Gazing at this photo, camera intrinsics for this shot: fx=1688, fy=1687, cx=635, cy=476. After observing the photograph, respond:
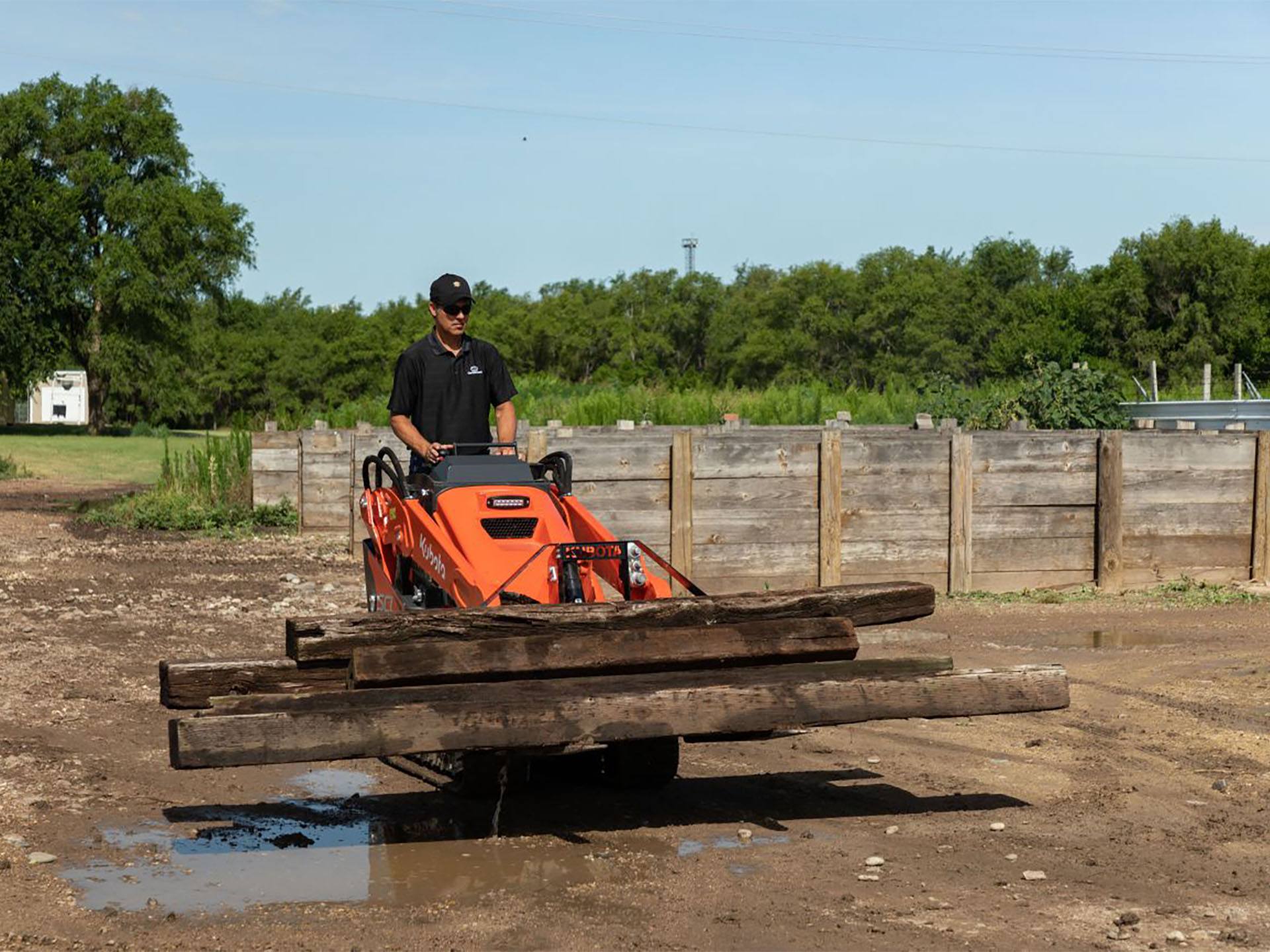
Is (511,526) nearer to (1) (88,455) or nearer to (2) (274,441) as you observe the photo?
(2) (274,441)

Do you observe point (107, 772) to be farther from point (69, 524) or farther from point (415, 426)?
point (69, 524)

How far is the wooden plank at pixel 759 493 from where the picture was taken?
15.1m

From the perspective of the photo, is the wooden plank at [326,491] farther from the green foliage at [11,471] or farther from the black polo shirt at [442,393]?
the green foliage at [11,471]

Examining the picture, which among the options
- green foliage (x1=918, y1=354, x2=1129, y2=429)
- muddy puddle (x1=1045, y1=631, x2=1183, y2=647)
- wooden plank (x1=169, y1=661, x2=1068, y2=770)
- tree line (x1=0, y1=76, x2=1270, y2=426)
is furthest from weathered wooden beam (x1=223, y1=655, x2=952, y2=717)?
tree line (x1=0, y1=76, x2=1270, y2=426)

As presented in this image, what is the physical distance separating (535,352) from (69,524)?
69.0 meters

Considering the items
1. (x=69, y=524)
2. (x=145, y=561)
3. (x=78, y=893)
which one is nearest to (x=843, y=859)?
(x=78, y=893)

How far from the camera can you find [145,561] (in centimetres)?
1797

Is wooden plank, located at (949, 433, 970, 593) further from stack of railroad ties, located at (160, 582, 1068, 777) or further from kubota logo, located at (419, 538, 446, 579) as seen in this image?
kubota logo, located at (419, 538, 446, 579)

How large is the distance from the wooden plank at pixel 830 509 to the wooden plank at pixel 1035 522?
1.32 metres

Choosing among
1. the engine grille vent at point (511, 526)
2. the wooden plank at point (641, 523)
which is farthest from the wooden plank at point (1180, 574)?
the engine grille vent at point (511, 526)

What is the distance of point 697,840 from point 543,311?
88.1 metres

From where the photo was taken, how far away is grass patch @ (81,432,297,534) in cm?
2175

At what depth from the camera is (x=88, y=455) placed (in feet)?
158

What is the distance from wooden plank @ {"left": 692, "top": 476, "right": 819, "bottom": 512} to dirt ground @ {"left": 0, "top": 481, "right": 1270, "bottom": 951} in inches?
183
